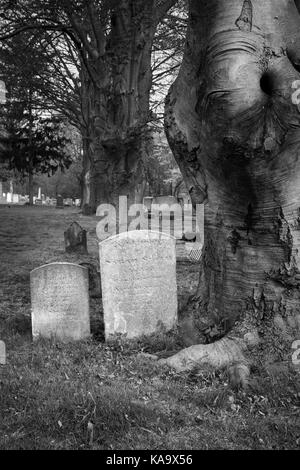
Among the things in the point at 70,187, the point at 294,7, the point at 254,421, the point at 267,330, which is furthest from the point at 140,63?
the point at 70,187

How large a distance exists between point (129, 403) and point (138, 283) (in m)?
2.26

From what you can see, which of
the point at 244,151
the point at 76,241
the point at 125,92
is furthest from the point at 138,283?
the point at 125,92

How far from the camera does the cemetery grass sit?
3.38m

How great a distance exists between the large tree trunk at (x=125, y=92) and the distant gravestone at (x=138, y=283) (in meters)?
7.77

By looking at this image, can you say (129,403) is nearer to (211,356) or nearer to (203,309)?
(211,356)

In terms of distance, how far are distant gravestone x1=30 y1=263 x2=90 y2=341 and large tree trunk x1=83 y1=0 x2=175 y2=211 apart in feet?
25.9

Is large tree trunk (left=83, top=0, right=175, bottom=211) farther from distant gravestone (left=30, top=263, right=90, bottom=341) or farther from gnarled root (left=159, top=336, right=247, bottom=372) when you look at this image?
gnarled root (left=159, top=336, right=247, bottom=372)

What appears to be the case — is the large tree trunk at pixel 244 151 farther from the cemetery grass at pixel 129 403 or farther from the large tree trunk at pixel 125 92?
the large tree trunk at pixel 125 92

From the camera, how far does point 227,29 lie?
4.67m

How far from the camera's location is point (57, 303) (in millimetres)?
5941

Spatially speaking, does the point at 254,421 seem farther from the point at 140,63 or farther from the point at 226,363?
the point at 140,63

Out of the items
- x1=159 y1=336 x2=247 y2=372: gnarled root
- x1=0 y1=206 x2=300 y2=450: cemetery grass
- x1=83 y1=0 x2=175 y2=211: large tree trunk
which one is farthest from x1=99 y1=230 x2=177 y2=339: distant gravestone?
x1=83 y1=0 x2=175 y2=211: large tree trunk

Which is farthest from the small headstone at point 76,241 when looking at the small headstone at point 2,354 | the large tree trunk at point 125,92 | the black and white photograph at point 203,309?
the small headstone at point 2,354

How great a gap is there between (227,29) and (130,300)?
10.4 feet
